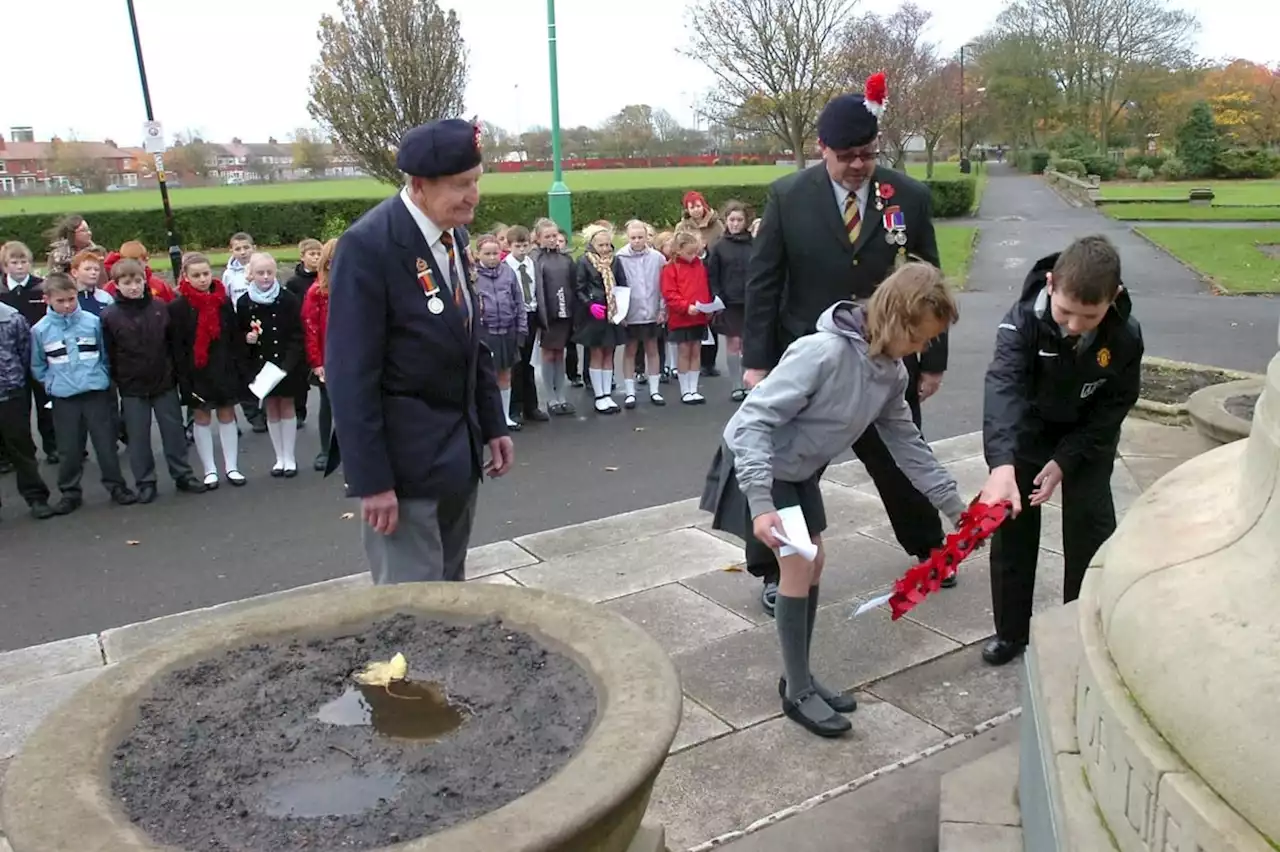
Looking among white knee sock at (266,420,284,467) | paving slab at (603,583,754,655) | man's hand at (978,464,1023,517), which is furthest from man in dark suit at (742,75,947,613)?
white knee sock at (266,420,284,467)

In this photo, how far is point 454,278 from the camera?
340cm

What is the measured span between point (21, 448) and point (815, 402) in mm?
5772

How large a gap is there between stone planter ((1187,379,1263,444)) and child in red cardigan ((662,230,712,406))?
4495 mm

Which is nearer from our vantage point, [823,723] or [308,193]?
[823,723]

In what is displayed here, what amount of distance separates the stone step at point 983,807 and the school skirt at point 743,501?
95 cm

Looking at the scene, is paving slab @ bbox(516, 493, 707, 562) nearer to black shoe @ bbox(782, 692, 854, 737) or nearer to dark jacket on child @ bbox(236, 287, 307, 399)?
black shoe @ bbox(782, 692, 854, 737)

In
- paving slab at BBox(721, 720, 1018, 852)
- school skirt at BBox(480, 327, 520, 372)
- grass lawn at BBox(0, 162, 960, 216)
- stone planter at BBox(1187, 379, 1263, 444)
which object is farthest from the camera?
grass lawn at BBox(0, 162, 960, 216)

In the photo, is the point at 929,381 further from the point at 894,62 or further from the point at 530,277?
the point at 894,62

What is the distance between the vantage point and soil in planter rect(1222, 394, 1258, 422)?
577 centimetres

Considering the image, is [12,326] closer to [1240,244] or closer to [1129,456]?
[1129,456]

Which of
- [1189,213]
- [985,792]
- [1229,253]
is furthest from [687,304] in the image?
[1189,213]

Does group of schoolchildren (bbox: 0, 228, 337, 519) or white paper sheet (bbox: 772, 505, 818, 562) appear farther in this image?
group of schoolchildren (bbox: 0, 228, 337, 519)

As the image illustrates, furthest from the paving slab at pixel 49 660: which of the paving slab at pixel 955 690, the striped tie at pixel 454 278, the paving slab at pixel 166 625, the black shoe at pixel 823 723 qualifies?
the paving slab at pixel 955 690

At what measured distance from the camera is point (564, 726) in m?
2.26
